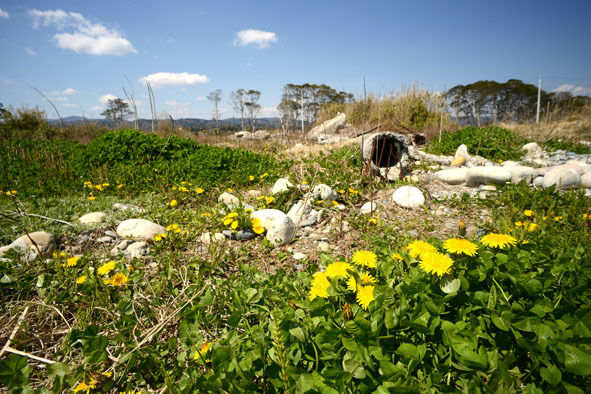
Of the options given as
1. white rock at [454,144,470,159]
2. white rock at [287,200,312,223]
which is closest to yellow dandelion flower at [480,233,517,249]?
white rock at [287,200,312,223]

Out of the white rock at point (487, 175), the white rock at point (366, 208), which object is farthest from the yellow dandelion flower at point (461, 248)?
the white rock at point (487, 175)

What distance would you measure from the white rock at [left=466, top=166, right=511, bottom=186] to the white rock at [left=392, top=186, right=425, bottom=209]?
1332mm

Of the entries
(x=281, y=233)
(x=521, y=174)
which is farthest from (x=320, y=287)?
(x=521, y=174)

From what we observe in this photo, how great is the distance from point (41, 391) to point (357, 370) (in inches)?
42.8

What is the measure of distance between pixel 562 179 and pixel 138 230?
19.3 feet

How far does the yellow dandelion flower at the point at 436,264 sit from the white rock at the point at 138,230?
2.73 meters

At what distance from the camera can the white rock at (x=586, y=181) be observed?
13.2 feet

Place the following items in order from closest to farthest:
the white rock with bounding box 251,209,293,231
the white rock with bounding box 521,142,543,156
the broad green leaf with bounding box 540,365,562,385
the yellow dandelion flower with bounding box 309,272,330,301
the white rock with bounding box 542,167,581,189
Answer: the broad green leaf with bounding box 540,365,562,385 → the yellow dandelion flower with bounding box 309,272,330,301 → the white rock with bounding box 251,209,293,231 → the white rock with bounding box 542,167,581,189 → the white rock with bounding box 521,142,543,156

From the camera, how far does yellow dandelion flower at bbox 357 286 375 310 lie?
1015 mm

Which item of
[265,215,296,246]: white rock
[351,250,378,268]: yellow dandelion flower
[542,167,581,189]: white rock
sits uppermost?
[351,250,378,268]: yellow dandelion flower

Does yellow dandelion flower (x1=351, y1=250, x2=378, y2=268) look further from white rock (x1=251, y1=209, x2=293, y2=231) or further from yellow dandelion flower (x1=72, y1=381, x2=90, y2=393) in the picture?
white rock (x1=251, y1=209, x2=293, y2=231)

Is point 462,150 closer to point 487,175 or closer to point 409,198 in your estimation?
point 487,175

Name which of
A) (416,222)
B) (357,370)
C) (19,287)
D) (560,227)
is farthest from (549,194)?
(19,287)

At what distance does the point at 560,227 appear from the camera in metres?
2.79
